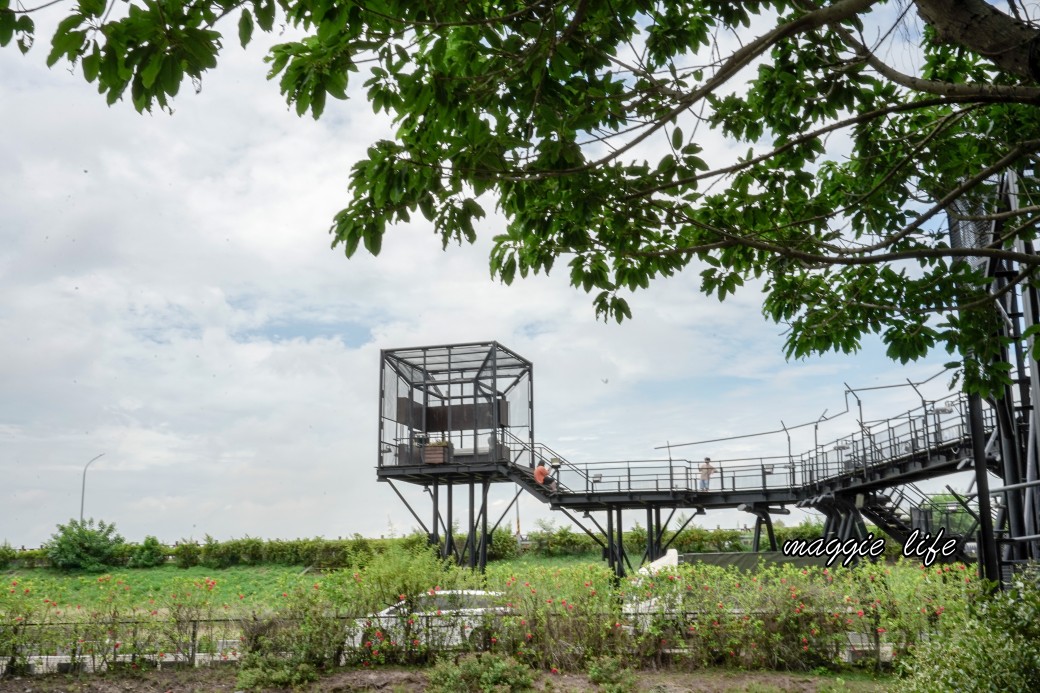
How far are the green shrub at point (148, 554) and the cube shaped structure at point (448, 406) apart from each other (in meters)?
13.2

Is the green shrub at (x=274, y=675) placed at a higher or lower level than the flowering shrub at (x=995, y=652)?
lower

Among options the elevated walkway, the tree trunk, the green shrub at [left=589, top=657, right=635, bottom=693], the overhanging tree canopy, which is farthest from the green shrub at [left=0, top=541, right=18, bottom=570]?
the tree trunk

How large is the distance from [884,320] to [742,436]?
774 inches

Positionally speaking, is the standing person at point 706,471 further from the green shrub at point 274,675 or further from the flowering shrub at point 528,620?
the green shrub at point 274,675

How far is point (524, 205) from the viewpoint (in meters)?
6.24

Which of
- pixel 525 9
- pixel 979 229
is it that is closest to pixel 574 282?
pixel 525 9

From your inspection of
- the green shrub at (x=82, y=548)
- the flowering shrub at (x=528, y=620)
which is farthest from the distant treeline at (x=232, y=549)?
the flowering shrub at (x=528, y=620)

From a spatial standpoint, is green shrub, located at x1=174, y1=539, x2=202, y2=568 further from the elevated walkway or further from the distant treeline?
the elevated walkway

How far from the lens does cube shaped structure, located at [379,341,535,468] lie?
24.6m

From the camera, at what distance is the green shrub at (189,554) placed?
3216 centimetres

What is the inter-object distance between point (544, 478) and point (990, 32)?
70.5 feet

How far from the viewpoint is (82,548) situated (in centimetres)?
3189

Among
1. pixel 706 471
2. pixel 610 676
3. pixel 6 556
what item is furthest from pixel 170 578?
pixel 610 676

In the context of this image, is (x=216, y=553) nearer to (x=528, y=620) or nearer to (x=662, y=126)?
(x=528, y=620)
